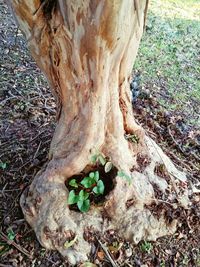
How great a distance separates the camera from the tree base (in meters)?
1.71

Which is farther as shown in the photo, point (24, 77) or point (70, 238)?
point (24, 77)

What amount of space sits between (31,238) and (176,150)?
47.3 inches

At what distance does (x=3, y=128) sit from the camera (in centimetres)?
238

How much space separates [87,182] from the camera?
169cm

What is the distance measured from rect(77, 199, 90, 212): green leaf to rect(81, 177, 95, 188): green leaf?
0.07 meters

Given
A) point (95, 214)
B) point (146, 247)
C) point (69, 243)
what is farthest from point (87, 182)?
point (146, 247)

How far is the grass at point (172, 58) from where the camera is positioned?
123 inches

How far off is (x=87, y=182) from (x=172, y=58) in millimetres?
2610

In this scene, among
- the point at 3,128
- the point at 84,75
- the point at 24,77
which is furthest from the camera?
the point at 24,77

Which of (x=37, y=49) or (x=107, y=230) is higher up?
(x=37, y=49)

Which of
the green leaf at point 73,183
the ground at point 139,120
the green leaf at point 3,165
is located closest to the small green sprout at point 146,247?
the ground at point 139,120

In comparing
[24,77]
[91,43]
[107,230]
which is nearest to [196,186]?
[107,230]

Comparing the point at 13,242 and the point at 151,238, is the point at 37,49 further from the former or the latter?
the point at 151,238

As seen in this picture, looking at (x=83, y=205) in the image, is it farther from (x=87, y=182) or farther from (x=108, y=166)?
(x=108, y=166)
